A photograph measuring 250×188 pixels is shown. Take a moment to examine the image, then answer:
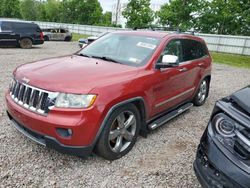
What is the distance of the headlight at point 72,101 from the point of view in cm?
275

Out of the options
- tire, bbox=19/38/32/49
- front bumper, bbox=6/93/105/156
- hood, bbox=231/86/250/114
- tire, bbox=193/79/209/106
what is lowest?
tire, bbox=19/38/32/49

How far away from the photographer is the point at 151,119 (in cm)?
385

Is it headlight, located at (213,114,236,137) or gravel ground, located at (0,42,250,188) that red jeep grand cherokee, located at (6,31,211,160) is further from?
headlight, located at (213,114,236,137)

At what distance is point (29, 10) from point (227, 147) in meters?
65.1

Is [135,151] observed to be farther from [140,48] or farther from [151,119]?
[140,48]

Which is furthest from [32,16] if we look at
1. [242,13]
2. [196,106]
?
[196,106]

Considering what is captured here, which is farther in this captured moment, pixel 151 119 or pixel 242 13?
pixel 242 13

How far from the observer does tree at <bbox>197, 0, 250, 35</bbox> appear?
22.2 m

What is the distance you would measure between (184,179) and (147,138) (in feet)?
3.52

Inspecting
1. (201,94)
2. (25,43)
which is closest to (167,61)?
(201,94)

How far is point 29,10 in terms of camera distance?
59344 mm

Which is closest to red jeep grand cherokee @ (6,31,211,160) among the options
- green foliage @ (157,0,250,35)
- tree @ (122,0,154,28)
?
tree @ (122,0,154,28)

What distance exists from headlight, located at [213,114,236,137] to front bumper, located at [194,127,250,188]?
0.36ft

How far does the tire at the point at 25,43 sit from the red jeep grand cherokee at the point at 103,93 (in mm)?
12598
